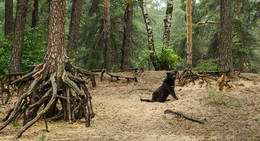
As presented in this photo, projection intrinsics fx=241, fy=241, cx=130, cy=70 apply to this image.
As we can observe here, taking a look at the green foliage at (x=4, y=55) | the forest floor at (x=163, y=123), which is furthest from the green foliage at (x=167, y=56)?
the green foliage at (x=4, y=55)

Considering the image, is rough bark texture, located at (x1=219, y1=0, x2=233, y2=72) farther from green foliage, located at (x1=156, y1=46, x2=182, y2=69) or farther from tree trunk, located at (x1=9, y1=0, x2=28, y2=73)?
tree trunk, located at (x1=9, y1=0, x2=28, y2=73)

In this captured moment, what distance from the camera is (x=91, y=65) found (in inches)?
1000

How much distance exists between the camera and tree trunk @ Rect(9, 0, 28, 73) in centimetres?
1100

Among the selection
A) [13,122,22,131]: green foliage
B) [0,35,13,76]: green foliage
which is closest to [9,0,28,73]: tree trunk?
[0,35,13,76]: green foliage

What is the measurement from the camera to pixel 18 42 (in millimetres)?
11125

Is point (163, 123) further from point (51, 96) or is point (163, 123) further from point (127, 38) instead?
point (127, 38)

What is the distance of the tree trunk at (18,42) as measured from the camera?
11.0 meters

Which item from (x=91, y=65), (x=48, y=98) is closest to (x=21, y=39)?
(x=48, y=98)

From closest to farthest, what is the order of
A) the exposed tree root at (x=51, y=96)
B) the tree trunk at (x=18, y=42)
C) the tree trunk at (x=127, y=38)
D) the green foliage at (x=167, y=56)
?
the exposed tree root at (x=51, y=96) → the tree trunk at (x=18, y=42) → the green foliage at (x=167, y=56) → the tree trunk at (x=127, y=38)

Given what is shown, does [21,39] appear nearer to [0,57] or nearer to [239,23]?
[0,57]

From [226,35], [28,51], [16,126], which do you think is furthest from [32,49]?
[226,35]

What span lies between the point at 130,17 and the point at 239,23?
Answer: 368 inches

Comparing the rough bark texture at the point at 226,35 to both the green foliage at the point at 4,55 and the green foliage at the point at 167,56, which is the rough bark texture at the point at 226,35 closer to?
the green foliage at the point at 167,56

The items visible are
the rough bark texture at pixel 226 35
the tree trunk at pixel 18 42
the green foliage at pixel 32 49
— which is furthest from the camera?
the green foliage at pixel 32 49
